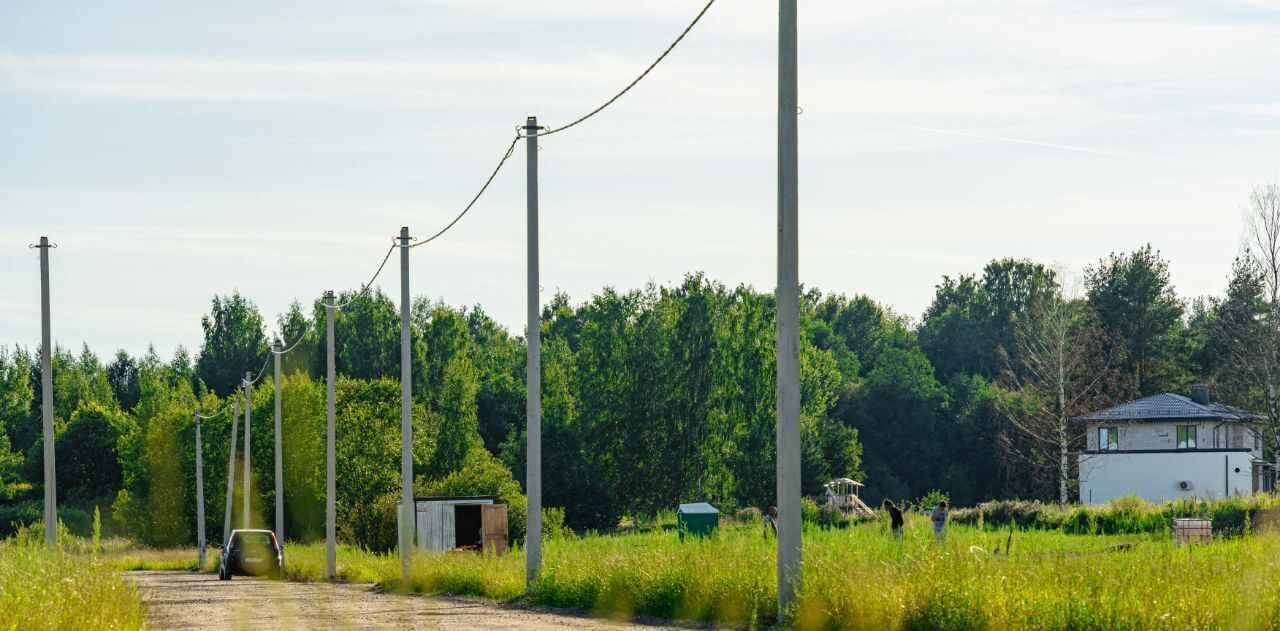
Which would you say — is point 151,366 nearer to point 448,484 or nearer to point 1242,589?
point 448,484

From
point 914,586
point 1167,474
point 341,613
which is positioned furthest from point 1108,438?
point 914,586

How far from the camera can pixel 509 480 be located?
59.3 metres

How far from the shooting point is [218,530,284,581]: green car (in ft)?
147

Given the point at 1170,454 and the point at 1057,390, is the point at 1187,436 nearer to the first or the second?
the point at 1170,454

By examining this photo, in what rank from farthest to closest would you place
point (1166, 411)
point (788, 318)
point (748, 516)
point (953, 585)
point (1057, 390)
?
point (1166, 411)
point (1057, 390)
point (748, 516)
point (788, 318)
point (953, 585)

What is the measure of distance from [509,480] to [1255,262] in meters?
31.1

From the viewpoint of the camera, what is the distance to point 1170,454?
7750 cm

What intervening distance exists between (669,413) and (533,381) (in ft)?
199

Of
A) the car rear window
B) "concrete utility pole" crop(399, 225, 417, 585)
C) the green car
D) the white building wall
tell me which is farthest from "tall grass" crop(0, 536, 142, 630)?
the white building wall

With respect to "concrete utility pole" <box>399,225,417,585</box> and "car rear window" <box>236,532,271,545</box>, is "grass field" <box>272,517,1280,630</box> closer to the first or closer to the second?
"concrete utility pole" <box>399,225,417,585</box>

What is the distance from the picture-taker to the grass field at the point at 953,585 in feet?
46.9

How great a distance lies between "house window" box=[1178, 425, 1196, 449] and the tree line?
108 inches

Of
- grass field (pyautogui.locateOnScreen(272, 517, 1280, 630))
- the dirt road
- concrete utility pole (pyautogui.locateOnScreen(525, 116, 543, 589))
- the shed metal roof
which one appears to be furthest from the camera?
the shed metal roof

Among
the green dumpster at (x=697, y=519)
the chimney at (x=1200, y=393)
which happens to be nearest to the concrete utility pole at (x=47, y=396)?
the green dumpster at (x=697, y=519)
